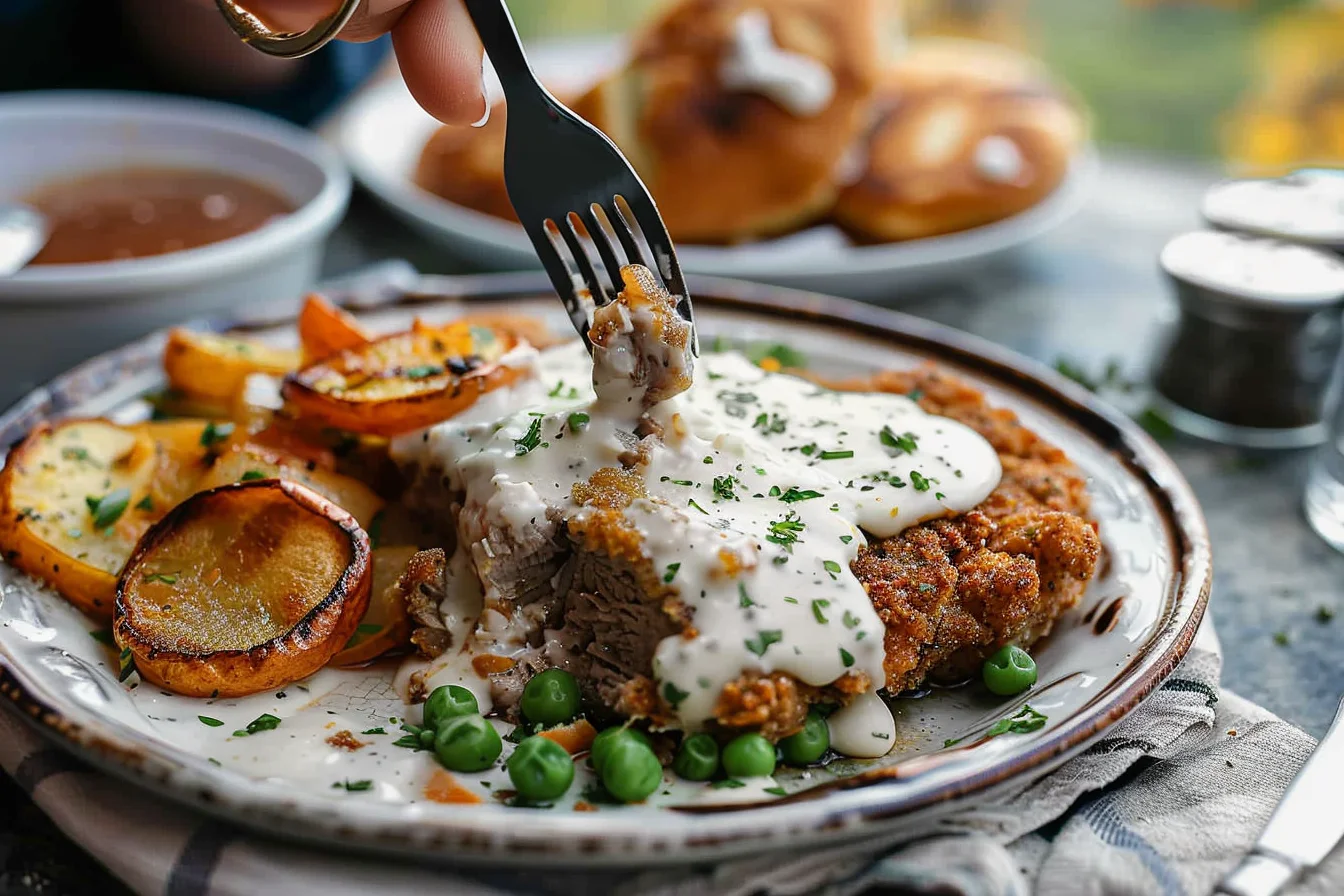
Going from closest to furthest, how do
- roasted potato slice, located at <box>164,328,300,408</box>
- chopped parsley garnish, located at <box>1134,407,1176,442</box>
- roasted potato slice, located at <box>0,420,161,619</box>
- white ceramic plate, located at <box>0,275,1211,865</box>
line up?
white ceramic plate, located at <box>0,275,1211,865</box> → roasted potato slice, located at <box>0,420,161,619</box> → roasted potato slice, located at <box>164,328,300,408</box> → chopped parsley garnish, located at <box>1134,407,1176,442</box>

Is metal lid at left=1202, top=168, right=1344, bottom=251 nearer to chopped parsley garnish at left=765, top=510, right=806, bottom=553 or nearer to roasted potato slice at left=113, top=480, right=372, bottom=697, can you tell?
chopped parsley garnish at left=765, top=510, right=806, bottom=553

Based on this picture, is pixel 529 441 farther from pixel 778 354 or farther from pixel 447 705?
pixel 778 354

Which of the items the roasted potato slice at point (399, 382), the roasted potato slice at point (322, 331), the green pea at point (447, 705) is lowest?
the green pea at point (447, 705)

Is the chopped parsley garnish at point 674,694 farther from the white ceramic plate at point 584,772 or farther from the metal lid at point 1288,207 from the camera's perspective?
the metal lid at point 1288,207

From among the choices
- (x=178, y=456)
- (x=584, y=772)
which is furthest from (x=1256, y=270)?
(x=178, y=456)

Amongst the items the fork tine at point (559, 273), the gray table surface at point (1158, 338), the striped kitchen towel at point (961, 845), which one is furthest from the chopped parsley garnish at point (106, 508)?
the gray table surface at point (1158, 338)

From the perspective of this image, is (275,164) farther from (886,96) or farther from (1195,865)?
(1195,865)

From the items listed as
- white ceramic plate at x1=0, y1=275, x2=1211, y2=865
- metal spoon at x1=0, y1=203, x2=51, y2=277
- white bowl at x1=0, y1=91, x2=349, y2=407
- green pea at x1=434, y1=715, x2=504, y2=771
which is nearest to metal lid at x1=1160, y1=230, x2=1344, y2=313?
white ceramic plate at x1=0, y1=275, x2=1211, y2=865
